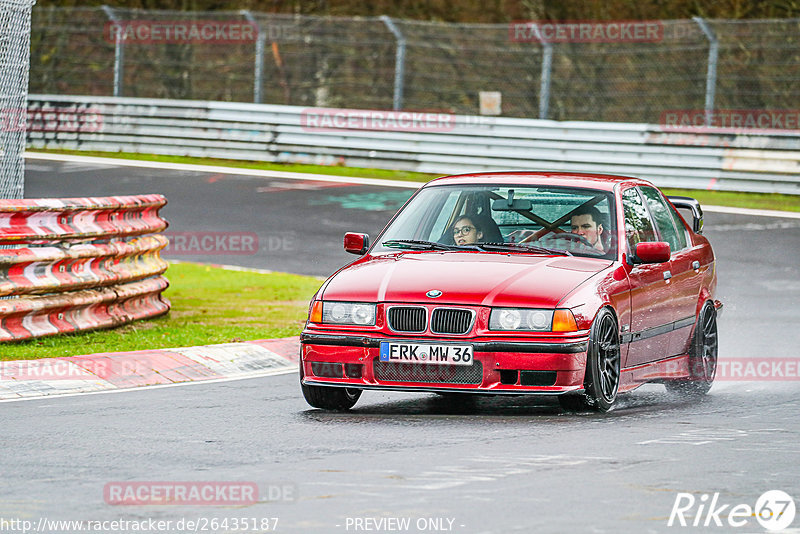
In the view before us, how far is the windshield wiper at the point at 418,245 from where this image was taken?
9836 mm

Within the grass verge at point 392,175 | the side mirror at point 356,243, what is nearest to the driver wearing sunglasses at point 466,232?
the side mirror at point 356,243

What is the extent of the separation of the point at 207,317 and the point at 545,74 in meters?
13.3

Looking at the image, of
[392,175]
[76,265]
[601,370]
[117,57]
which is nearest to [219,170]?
[392,175]

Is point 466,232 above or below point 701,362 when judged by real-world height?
above

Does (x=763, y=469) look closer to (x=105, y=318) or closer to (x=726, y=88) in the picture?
(x=105, y=318)

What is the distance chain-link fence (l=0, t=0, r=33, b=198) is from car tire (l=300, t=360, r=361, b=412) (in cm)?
452

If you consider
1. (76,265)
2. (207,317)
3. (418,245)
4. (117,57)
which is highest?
(117,57)

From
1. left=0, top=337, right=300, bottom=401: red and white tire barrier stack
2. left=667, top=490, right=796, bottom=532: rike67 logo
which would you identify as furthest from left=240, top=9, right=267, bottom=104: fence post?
Result: left=667, top=490, right=796, bottom=532: rike67 logo

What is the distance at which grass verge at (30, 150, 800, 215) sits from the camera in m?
23.7

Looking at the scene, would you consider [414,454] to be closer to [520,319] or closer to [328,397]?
[520,319]

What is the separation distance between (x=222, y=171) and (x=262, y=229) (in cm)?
674

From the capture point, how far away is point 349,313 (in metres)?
9.08

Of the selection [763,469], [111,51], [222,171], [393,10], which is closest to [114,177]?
[222,171]

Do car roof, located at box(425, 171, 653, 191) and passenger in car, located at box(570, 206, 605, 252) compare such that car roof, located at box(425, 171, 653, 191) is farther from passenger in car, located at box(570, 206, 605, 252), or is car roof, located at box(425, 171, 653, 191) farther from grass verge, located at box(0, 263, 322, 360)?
grass verge, located at box(0, 263, 322, 360)
